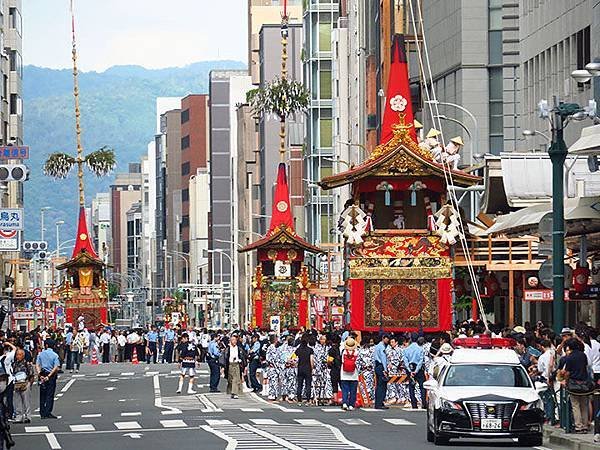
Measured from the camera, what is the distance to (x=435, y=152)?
2016 inches

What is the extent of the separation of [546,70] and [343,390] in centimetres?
2037

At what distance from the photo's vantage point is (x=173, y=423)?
3653cm

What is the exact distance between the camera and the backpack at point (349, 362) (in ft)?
134

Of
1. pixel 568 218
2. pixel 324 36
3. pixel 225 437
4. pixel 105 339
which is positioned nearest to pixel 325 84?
pixel 324 36

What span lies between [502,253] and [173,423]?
19686 millimetres

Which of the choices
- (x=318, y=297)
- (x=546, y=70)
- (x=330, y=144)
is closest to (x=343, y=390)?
(x=546, y=70)

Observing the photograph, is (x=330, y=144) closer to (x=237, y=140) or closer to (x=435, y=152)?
(x=237, y=140)

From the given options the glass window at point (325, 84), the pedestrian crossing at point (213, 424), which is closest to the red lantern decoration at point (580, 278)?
the pedestrian crossing at point (213, 424)

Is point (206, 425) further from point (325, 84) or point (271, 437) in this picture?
point (325, 84)

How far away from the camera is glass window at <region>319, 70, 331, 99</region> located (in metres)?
126

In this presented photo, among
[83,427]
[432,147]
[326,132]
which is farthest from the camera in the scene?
[326,132]

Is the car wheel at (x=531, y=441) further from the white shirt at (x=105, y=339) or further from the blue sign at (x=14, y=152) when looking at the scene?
the white shirt at (x=105, y=339)

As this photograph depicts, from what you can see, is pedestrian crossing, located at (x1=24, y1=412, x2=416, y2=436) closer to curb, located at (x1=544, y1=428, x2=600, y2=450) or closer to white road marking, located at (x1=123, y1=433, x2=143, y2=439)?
white road marking, located at (x1=123, y1=433, x2=143, y2=439)

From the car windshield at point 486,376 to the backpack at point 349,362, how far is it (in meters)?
11.5
